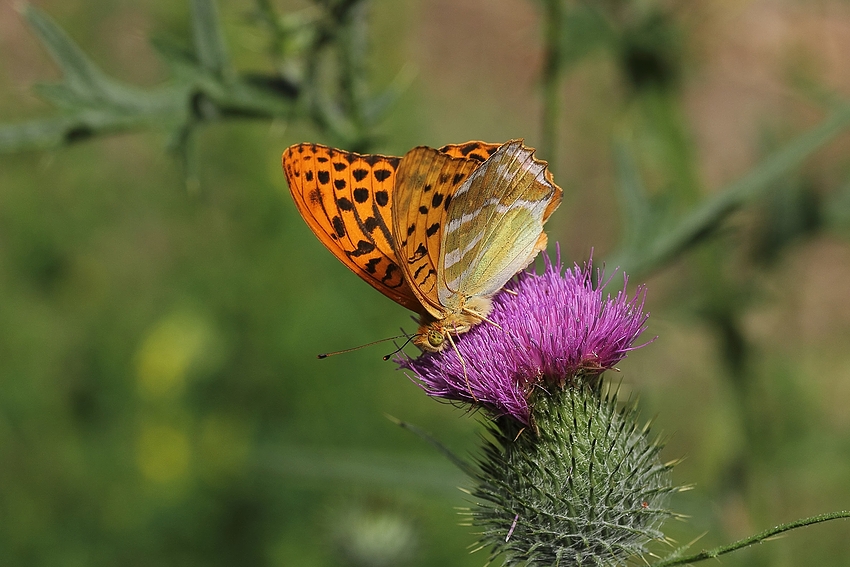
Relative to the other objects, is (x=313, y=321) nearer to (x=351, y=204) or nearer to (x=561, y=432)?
(x=351, y=204)

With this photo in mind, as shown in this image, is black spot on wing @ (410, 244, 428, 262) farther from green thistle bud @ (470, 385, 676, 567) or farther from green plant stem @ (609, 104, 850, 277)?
green plant stem @ (609, 104, 850, 277)

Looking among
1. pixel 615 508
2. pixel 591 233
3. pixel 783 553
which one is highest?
pixel 591 233

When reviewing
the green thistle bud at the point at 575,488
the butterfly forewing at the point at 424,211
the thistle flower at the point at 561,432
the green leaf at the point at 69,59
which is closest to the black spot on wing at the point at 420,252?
the butterfly forewing at the point at 424,211

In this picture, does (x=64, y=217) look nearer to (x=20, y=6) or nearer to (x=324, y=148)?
(x=20, y=6)

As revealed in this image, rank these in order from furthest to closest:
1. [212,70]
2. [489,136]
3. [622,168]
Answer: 1. [489,136]
2. [622,168]
3. [212,70]

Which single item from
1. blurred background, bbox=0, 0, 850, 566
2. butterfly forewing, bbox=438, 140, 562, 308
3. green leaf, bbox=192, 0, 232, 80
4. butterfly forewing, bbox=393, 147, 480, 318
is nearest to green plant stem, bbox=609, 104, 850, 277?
blurred background, bbox=0, 0, 850, 566

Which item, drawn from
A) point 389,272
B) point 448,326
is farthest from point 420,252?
point 448,326

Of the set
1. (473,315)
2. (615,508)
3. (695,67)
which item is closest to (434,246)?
(473,315)
